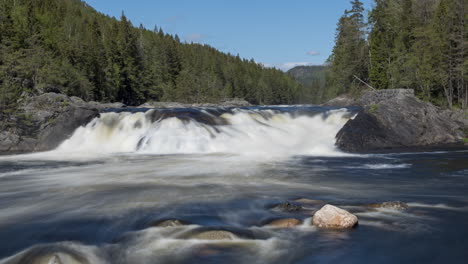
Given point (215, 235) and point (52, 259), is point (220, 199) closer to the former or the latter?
point (215, 235)

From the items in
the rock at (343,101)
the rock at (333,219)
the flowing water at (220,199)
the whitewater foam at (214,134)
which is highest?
the rock at (343,101)

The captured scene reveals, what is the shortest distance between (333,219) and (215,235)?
90.6 inches

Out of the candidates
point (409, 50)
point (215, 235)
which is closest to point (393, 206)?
point (215, 235)

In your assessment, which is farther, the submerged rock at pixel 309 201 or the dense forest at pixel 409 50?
the dense forest at pixel 409 50

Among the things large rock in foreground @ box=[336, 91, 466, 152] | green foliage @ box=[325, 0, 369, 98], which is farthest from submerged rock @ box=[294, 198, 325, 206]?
green foliage @ box=[325, 0, 369, 98]

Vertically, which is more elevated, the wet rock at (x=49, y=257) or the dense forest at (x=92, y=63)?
the dense forest at (x=92, y=63)

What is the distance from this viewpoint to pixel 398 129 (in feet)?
71.3

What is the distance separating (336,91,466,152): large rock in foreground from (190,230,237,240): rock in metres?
13.9

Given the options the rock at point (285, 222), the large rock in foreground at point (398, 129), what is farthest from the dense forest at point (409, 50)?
the rock at point (285, 222)

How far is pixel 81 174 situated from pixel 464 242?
480 inches

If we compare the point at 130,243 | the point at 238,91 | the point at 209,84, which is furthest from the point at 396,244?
the point at 238,91

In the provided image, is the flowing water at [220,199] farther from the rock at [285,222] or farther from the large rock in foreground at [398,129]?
the large rock in foreground at [398,129]

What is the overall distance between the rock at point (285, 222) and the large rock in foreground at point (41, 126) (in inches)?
712

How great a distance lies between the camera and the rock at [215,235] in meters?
6.94
